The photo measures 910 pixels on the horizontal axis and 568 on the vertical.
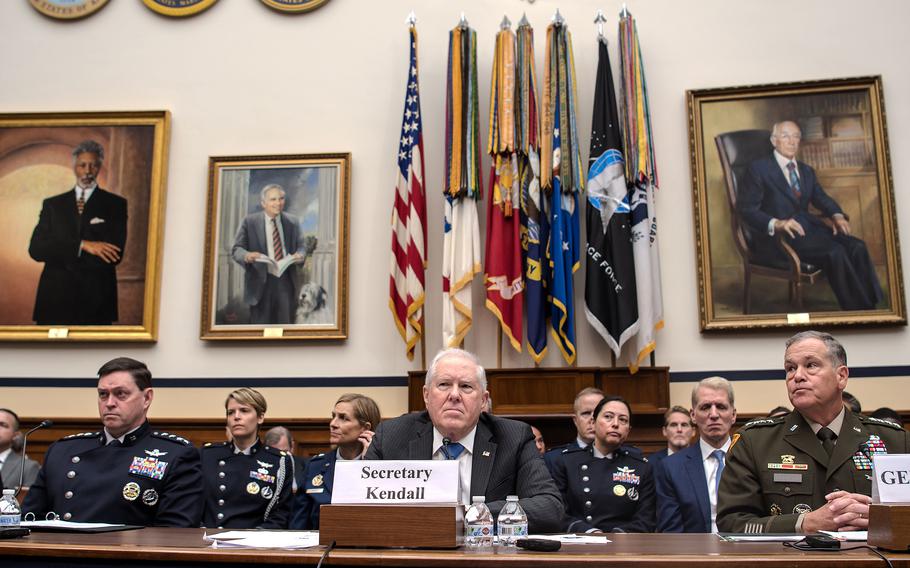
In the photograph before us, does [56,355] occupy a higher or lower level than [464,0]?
lower

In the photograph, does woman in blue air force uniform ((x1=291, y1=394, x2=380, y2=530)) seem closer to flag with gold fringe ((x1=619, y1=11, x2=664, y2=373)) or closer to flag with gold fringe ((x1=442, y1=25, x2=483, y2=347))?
flag with gold fringe ((x1=442, y1=25, x2=483, y2=347))

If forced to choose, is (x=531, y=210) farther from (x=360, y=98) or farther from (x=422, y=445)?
(x=422, y=445)

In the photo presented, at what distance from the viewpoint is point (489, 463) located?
3463mm

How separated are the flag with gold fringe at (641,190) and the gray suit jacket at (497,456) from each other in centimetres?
357

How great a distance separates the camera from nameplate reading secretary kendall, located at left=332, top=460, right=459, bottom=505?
8.46 ft

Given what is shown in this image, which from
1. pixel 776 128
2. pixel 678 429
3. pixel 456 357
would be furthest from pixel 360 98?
pixel 456 357

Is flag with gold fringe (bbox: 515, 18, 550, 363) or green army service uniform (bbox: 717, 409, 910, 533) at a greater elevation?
flag with gold fringe (bbox: 515, 18, 550, 363)

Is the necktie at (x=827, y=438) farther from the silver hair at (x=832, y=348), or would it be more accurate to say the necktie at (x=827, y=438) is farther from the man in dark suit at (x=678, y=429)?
the man in dark suit at (x=678, y=429)

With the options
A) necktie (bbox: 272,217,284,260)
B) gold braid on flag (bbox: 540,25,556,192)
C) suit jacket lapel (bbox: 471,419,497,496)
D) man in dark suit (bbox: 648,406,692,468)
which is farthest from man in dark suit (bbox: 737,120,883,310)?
suit jacket lapel (bbox: 471,419,497,496)

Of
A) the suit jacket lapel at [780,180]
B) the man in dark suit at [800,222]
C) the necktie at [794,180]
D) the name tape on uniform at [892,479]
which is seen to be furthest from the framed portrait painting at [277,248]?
the name tape on uniform at [892,479]

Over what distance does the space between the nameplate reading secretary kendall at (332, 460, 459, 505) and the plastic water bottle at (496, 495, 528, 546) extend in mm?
305

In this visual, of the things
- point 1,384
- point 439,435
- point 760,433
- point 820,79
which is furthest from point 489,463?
point 1,384

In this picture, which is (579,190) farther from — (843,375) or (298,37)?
(843,375)

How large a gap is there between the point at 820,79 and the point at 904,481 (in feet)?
18.4
